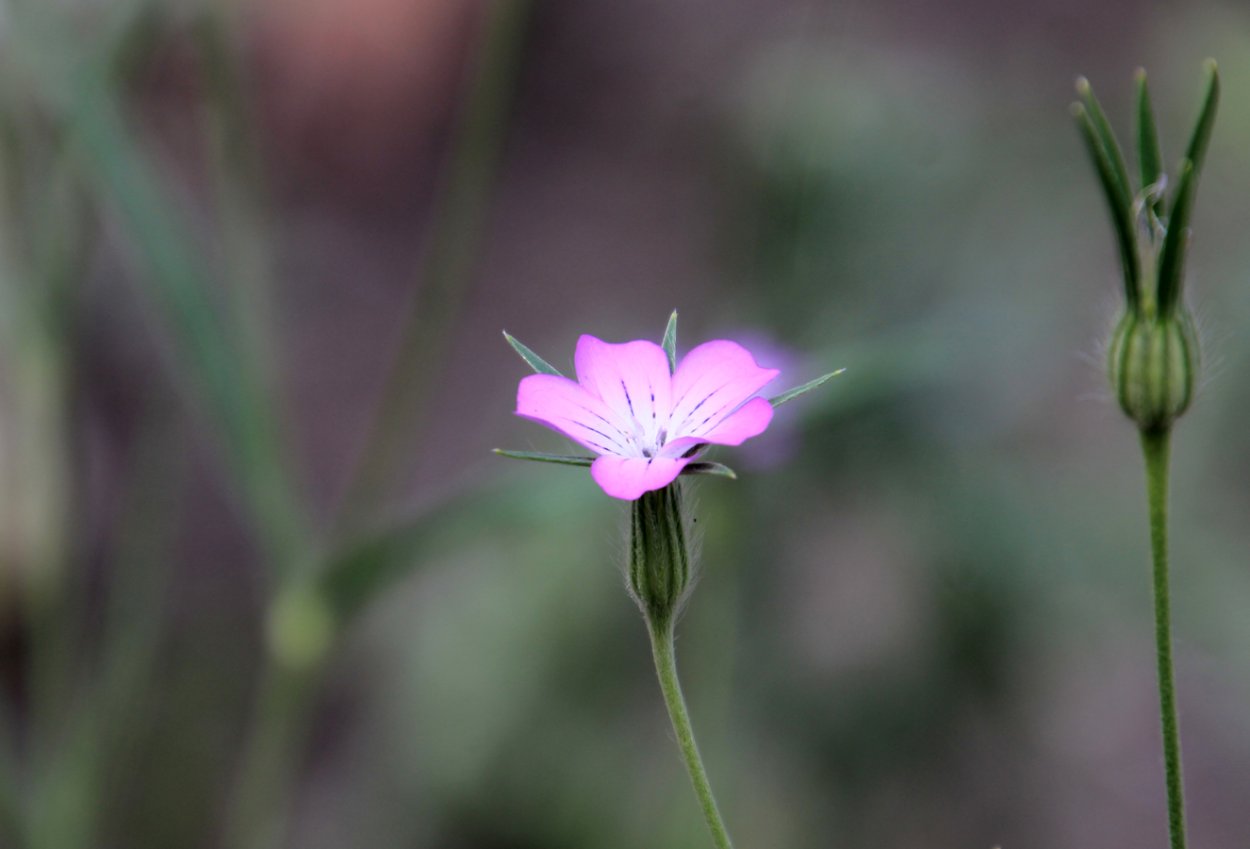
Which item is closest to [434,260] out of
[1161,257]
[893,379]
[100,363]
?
[893,379]

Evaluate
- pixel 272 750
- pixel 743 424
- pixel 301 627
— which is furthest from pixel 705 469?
pixel 272 750

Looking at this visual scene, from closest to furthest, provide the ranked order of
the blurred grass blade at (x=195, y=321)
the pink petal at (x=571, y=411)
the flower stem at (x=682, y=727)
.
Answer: the flower stem at (x=682, y=727) → the pink petal at (x=571, y=411) → the blurred grass blade at (x=195, y=321)

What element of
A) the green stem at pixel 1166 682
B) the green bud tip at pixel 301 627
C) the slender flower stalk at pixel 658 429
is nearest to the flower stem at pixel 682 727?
the slender flower stalk at pixel 658 429

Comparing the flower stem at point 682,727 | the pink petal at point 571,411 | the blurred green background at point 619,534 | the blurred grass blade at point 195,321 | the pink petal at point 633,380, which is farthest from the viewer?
the blurred green background at point 619,534

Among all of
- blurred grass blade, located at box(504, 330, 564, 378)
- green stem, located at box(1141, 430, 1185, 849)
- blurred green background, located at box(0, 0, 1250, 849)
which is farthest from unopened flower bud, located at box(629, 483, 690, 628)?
blurred green background, located at box(0, 0, 1250, 849)

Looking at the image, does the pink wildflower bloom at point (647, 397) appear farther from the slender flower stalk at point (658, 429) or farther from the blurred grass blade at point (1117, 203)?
the blurred grass blade at point (1117, 203)

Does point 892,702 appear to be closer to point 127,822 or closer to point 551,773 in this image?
point 551,773
